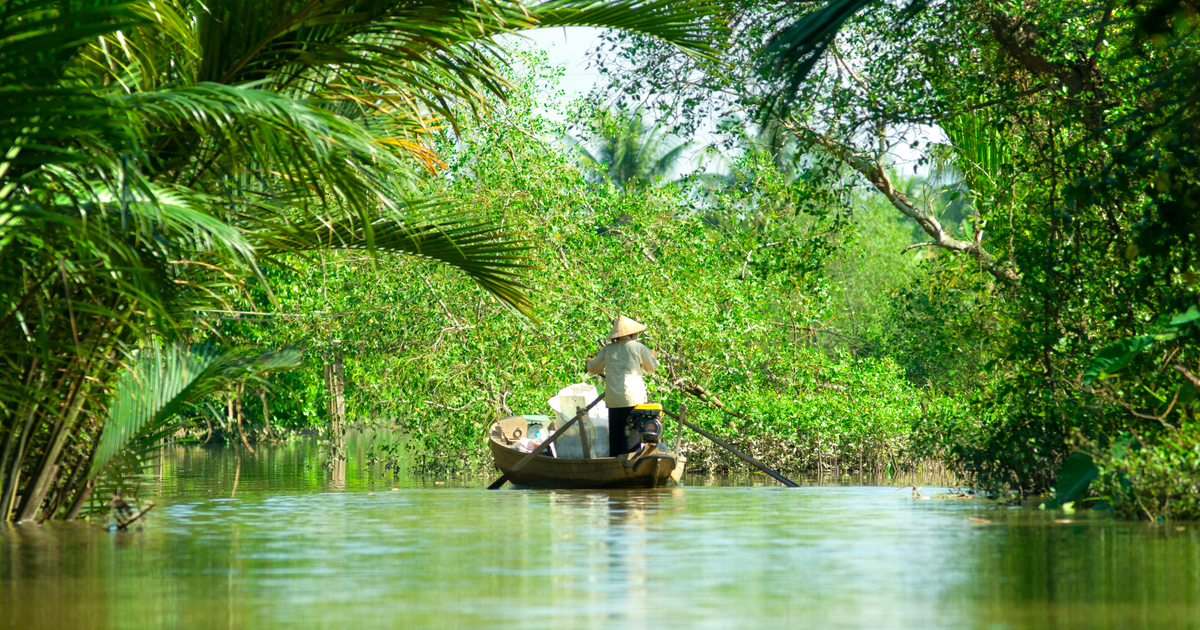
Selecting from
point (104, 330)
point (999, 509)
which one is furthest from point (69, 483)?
point (999, 509)

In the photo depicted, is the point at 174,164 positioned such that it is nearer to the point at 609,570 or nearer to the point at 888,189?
the point at 609,570

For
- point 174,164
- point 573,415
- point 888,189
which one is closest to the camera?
point 174,164

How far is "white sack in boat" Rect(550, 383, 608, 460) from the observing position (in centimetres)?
1816

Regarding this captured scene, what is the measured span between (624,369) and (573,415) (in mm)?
1956

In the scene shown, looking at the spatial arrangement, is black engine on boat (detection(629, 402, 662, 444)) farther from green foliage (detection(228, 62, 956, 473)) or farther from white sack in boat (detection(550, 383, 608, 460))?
green foliage (detection(228, 62, 956, 473))

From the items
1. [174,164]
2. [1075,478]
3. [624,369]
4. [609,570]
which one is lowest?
[609,570]

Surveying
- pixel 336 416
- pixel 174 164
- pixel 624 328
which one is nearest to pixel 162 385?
pixel 174 164

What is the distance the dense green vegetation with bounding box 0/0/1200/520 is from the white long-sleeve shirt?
101 centimetres

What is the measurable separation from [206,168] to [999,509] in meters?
7.32

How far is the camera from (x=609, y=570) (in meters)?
7.28

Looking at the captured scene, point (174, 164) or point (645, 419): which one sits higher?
point (174, 164)

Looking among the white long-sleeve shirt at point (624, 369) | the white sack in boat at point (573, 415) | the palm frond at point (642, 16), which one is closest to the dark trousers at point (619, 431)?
the white long-sleeve shirt at point (624, 369)

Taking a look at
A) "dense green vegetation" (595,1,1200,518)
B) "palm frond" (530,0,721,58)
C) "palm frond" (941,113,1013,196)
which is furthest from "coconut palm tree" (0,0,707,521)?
"palm frond" (941,113,1013,196)

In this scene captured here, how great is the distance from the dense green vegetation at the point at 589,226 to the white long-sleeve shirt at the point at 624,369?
3.30 feet
